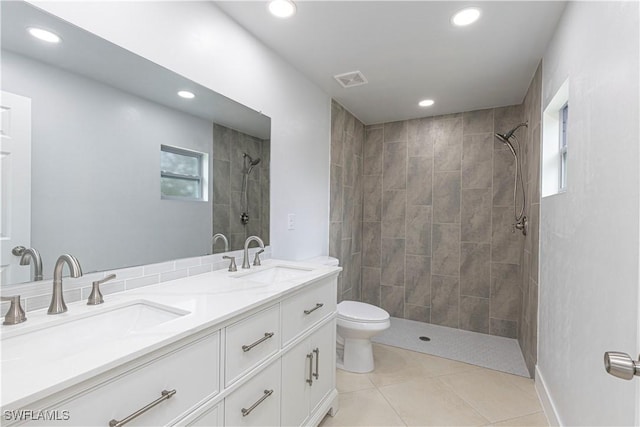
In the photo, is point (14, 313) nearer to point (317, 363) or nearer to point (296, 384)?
point (296, 384)

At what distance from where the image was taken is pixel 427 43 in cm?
198

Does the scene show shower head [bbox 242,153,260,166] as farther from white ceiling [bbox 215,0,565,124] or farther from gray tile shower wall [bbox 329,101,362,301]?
gray tile shower wall [bbox 329,101,362,301]

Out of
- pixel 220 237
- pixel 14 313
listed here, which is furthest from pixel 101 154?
pixel 220 237

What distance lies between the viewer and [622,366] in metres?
0.62

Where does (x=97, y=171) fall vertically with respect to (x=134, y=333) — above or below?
above

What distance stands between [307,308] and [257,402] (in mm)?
491

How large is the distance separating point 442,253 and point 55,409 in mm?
3361

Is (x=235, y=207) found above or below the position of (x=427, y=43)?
below

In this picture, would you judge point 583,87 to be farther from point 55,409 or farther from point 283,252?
point 55,409

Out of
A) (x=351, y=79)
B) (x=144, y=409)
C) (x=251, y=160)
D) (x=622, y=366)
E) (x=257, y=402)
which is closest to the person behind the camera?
(x=622, y=366)

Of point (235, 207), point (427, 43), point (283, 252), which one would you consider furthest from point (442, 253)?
point (235, 207)

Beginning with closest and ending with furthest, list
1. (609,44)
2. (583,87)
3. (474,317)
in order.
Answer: (609,44) < (583,87) < (474,317)

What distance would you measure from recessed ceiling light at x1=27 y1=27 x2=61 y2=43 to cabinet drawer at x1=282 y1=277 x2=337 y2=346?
133 centimetres

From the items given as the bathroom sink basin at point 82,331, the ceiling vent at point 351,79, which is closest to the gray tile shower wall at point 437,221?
the ceiling vent at point 351,79
